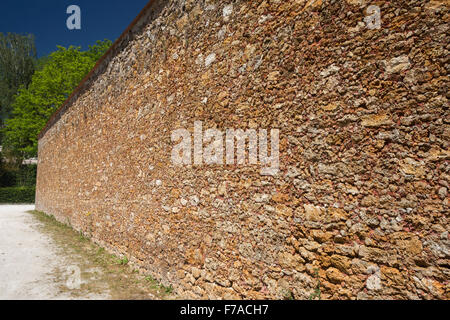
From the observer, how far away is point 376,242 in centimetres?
184

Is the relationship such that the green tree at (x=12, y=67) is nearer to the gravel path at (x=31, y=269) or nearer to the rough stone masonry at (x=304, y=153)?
the gravel path at (x=31, y=269)

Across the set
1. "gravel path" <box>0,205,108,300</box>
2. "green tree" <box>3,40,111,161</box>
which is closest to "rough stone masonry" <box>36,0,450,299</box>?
"gravel path" <box>0,205,108,300</box>

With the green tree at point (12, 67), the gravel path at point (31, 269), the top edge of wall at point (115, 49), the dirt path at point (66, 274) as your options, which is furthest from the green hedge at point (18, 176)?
the dirt path at point (66, 274)

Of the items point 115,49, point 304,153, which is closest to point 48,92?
point 115,49

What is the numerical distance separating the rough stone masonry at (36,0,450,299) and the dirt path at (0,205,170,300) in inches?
14.8

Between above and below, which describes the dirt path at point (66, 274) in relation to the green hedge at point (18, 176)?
below

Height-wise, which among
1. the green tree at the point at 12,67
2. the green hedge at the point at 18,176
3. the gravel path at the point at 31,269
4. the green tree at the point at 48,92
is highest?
the green tree at the point at 12,67

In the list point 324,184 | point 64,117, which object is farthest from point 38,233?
point 324,184

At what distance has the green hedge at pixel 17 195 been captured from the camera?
20.6m

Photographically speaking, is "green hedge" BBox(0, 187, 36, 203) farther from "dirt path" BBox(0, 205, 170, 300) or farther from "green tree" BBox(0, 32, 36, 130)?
"dirt path" BBox(0, 205, 170, 300)

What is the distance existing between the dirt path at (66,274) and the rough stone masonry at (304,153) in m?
0.38

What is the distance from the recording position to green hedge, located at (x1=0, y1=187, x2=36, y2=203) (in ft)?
67.7

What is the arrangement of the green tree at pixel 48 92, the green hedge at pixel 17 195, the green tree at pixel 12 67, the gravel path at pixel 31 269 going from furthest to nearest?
the green tree at pixel 12 67 < the green hedge at pixel 17 195 < the green tree at pixel 48 92 < the gravel path at pixel 31 269

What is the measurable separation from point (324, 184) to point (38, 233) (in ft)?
28.5
